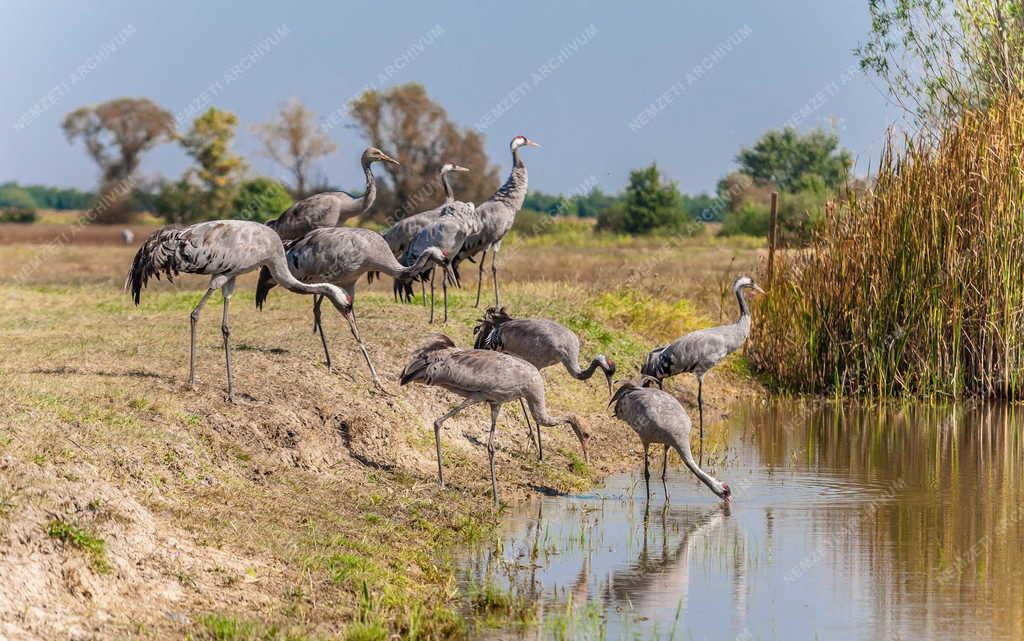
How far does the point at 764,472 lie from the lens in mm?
13078

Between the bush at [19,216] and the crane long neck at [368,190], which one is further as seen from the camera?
the bush at [19,216]

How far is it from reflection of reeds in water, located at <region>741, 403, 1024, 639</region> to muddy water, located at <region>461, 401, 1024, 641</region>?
0.9 inches

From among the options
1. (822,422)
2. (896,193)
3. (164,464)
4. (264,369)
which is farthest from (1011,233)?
(164,464)

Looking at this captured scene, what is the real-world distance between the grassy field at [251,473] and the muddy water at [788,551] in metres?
0.61

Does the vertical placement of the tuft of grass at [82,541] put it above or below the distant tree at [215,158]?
below

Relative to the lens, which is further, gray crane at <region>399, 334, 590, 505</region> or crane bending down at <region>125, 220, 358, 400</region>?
crane bending down at <region>125, 220, 358, 400</region>

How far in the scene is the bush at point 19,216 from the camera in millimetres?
71625

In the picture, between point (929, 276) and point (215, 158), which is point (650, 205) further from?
point (929, 276)

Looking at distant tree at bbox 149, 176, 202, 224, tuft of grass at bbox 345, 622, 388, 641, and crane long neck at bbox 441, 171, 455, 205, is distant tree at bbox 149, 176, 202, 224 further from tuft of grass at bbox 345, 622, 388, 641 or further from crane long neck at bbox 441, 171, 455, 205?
tuft of grass at bbox 345, 622, 388, 641

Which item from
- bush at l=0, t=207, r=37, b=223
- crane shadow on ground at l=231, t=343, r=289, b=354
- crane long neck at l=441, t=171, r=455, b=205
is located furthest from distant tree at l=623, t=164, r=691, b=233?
crane shadow on ground at l=231, t=343, r=289, b=354

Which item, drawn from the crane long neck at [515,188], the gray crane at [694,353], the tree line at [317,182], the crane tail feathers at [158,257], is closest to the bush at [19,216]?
the tree line at [317,182]

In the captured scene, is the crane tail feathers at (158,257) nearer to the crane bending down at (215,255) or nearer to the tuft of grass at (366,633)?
the crane bending down at (215,255)

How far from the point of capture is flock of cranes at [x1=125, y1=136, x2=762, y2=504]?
11.2m

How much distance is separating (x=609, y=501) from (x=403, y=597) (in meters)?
3.90
